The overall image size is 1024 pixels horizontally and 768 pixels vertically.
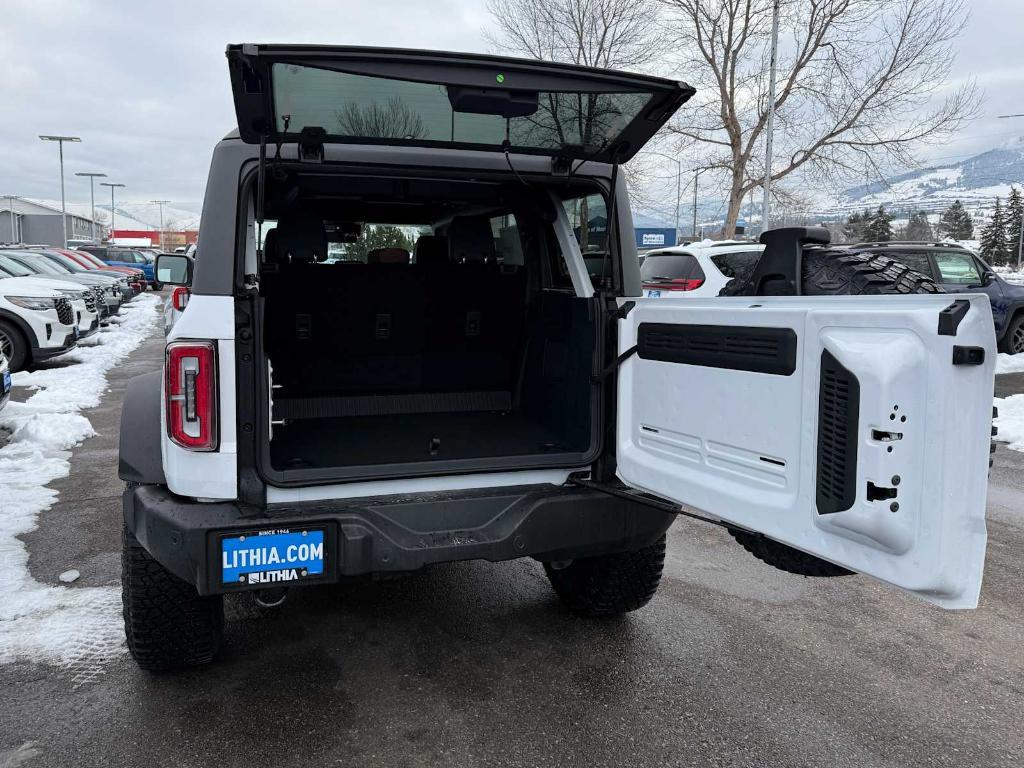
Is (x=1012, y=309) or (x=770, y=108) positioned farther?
(x=770, y=108)

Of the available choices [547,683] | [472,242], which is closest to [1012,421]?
[472,242]

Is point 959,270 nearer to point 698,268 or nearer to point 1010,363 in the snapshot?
point 1010,363

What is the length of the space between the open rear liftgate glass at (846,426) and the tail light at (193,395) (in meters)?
1.55

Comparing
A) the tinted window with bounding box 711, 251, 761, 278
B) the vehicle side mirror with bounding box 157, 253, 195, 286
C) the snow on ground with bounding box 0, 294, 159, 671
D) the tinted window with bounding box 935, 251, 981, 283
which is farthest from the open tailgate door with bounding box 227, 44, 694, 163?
the tinted window with bounding box 935, 251, 981, 283

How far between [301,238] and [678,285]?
23.9 ft

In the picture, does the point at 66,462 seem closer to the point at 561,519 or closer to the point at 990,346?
the point at 561,519

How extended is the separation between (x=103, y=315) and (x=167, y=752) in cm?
1545

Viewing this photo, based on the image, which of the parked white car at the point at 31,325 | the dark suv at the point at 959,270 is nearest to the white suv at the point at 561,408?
the parked white car at the point at 31,325

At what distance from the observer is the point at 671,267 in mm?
10508

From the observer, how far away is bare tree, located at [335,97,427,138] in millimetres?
2645

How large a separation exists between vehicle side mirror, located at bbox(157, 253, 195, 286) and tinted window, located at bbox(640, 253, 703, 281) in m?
6.75

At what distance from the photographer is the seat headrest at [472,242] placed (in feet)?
14.0

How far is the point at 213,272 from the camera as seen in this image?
8.50 feet

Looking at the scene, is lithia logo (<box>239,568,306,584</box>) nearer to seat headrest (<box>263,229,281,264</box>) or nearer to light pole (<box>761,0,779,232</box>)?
seat headrest (<box>263,229,281,264</box>)
